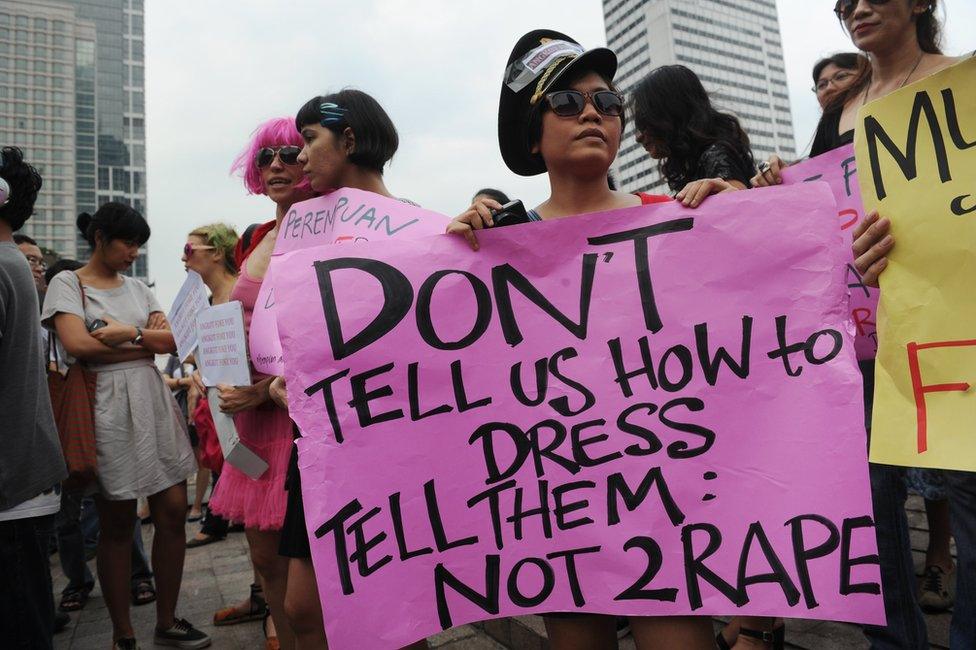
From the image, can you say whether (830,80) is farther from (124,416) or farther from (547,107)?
(124,416)

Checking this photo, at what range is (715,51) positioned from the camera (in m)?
112

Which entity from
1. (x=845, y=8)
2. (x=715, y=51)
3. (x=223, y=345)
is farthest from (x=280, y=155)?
(x=715, y=51)

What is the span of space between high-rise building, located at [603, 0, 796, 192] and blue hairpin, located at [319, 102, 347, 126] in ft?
345

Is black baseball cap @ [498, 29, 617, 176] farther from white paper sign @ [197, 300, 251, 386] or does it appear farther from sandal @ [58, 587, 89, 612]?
sandal @ [58, 587, 89, 612]

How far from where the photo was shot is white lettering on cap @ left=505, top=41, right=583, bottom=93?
1.50m

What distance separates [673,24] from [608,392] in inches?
4719

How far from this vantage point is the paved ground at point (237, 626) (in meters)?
2.10

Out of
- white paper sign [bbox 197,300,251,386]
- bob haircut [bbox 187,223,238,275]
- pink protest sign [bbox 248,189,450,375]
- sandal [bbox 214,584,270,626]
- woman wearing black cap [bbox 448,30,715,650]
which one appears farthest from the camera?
sandal [bbox 214,584,270,626]

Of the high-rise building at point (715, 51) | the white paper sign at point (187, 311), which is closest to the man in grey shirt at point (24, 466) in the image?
the white paper sign at point (187, 311)

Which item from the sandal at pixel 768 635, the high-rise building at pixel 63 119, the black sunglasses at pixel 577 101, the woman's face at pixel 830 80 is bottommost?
the sandal at pixel 768 635

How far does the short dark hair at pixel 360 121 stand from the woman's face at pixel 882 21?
1.43 metres

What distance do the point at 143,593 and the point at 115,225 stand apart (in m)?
2.43

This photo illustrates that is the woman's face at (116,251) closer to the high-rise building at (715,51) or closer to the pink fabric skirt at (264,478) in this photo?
the pink fabric skirt at (264,478)

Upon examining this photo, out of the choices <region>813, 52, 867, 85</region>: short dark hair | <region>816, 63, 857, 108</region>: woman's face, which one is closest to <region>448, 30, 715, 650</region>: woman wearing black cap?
<region>816, 63, 857, 108</region>: woman's face
